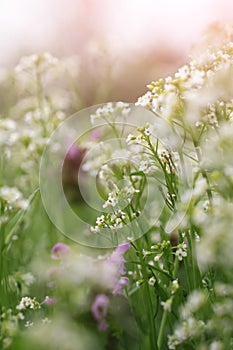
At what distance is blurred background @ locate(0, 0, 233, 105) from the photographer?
14.3ft

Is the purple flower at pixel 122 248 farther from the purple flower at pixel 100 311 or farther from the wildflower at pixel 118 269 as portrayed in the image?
the purple flower at pixel 100 311

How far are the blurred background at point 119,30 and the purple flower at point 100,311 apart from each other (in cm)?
289

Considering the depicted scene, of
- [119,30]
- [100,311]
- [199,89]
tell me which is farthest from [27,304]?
[119,30]

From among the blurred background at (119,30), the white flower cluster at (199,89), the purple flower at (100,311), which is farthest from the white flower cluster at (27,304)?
the blurred background at (119,30)

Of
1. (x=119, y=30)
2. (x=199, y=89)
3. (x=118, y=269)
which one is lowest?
(x=118, y=269)

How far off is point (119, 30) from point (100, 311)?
377 centimetres

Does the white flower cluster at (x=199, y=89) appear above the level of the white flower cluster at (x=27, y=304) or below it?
above

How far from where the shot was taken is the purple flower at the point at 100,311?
1308 mm

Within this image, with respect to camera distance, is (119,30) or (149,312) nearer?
(149,312)

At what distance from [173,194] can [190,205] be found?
0.48ft

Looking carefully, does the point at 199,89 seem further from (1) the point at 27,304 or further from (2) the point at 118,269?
(1) the point at 27,304

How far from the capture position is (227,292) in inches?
44.5

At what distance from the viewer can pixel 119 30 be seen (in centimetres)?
484

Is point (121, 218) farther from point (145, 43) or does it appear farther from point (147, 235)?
point (145, 43)
